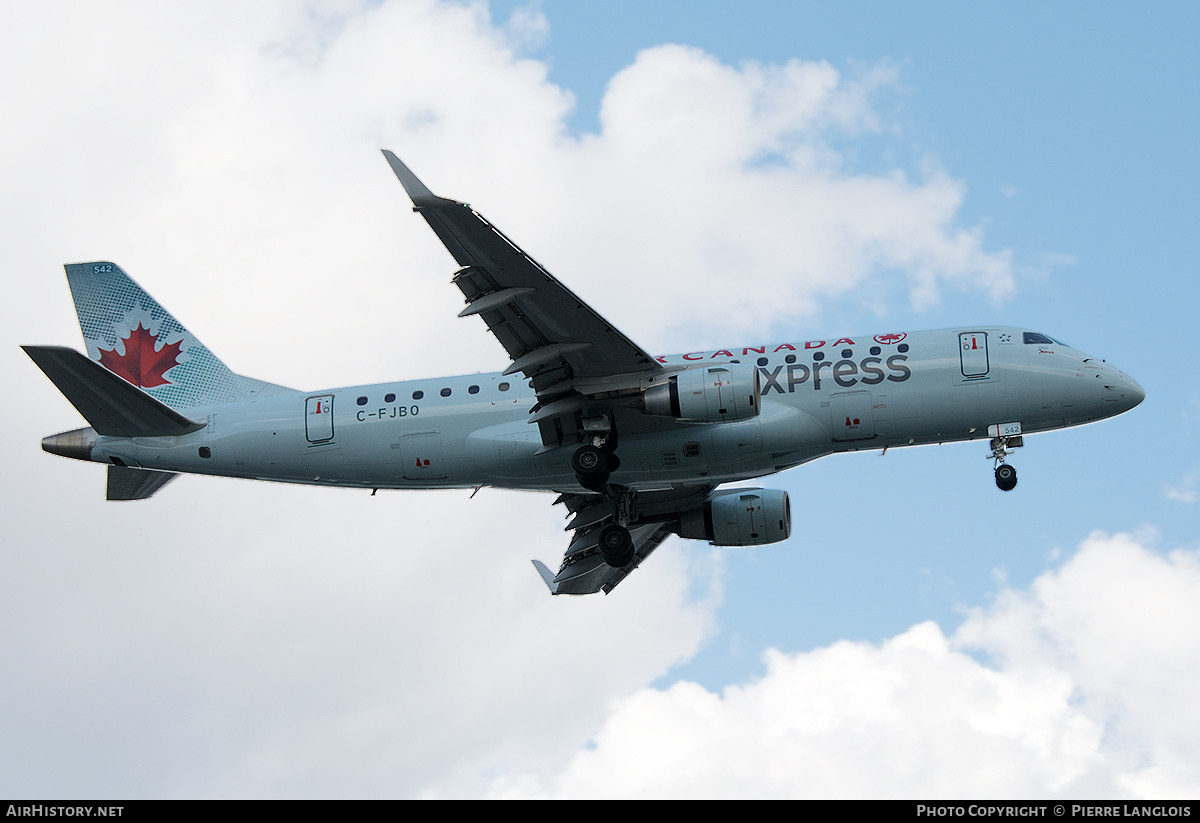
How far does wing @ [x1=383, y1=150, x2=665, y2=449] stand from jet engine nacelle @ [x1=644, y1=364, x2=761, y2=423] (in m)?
1.06

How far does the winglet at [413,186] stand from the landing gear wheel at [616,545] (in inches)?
610

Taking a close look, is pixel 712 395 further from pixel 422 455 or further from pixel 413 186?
pixel 413 186

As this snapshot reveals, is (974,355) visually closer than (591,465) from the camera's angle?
No

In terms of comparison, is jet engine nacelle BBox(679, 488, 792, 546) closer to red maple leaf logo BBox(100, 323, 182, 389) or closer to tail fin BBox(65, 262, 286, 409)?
tail fin BBox(65, 262, 286, 409)

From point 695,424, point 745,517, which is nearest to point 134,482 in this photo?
point 695,424

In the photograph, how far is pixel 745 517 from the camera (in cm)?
4209

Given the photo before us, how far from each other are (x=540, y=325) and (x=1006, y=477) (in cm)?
1409

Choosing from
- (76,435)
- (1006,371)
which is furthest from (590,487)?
(76,435)

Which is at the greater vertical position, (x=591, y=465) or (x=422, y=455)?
(x=422, y=455)

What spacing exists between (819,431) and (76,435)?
2315 centimetres

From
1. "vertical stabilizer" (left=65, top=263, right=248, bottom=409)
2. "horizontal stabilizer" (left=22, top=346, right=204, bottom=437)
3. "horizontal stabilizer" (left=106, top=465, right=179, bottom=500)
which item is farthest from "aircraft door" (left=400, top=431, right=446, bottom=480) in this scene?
"horizontal stabilizer" (left=106, top=465, right=179, bottom=500)

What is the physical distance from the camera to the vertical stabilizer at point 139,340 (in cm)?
4169

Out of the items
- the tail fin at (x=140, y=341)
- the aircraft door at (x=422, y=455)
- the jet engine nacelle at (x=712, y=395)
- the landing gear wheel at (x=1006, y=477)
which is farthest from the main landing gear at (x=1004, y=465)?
the tail fin at (x=140, y=341)
